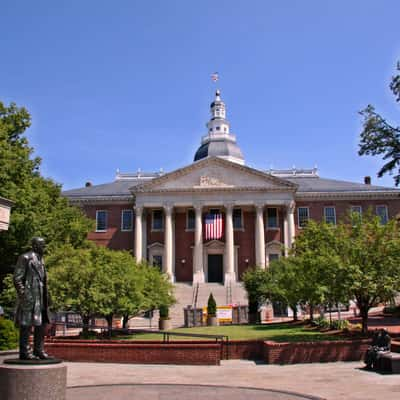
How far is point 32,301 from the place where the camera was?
344 inches

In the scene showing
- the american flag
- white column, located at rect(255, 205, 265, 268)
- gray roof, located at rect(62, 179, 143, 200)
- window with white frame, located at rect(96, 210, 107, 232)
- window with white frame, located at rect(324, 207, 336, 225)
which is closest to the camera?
the american flag

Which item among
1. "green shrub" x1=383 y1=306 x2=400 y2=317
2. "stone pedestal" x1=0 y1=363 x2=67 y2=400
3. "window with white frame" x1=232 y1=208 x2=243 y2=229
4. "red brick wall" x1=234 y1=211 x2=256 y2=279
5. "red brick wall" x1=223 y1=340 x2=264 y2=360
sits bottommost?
"red brick wall" x1=223 y1=340 x2=264 y2=360

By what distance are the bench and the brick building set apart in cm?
3435

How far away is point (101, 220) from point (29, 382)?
1858 inches

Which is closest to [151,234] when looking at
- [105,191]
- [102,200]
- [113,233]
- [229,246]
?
→ [113,233]

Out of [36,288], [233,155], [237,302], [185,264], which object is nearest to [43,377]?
[36,288]

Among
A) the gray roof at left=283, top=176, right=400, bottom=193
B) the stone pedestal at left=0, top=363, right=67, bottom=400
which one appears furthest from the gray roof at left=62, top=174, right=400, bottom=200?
the stone pedestal at left=0, top=363, right=67, bottom=400

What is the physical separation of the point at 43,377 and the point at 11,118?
2369cm

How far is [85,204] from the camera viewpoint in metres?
54.5

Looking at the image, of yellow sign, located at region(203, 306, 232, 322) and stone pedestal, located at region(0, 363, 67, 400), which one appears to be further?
yellow sign, located at region(203, 306, 232, 322)

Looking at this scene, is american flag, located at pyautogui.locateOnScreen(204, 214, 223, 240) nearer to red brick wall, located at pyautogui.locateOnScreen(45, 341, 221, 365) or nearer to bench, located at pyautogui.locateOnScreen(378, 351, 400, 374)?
red brick wall, located at pyautogui.locateOnScreen(45, 341, 221, 365)

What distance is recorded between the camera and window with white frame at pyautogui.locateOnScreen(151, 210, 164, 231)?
53000 millimetres

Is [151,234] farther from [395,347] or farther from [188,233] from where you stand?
[395,347]

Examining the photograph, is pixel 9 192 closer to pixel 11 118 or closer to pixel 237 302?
pixel 11 118
